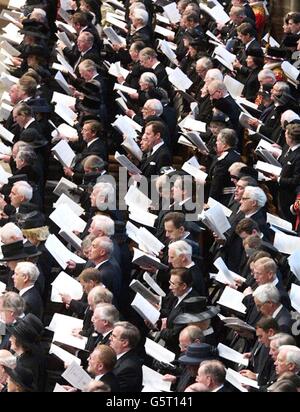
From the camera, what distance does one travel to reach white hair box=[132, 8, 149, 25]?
22141 millimetres

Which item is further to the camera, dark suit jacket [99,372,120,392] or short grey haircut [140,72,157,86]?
short grey haircut [140,72,157,86]

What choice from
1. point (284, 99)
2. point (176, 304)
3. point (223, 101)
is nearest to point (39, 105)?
point (223, 101)

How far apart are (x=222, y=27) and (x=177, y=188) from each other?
6.71 metres

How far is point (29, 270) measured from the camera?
1524 centimetres

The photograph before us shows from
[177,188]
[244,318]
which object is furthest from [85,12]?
[244,318]

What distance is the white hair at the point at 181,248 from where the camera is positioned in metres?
15.7

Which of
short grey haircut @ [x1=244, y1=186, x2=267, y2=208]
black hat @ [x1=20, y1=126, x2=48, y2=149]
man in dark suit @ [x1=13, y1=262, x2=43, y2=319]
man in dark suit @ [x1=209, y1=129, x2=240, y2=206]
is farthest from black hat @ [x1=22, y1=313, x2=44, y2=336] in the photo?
black hat @ [x1=20, y1=126, x2=48, y2=149]

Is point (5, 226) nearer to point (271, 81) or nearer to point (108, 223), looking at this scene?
point (108, 223)

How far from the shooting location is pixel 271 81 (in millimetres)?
20219

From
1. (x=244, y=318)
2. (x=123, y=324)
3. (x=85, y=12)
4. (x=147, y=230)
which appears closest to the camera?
(x=123, y=324)

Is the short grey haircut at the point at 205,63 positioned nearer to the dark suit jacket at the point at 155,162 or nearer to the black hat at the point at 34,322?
the dark suit jacket at the point at 155,162

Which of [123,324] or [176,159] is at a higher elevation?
[123,324]

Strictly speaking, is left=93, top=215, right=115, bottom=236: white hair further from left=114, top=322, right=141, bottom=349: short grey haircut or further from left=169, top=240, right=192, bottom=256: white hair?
left=114, top=322, right=141, bottom=349: short grey haircut

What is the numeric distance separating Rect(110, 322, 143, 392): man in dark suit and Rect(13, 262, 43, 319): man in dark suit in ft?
4.90
